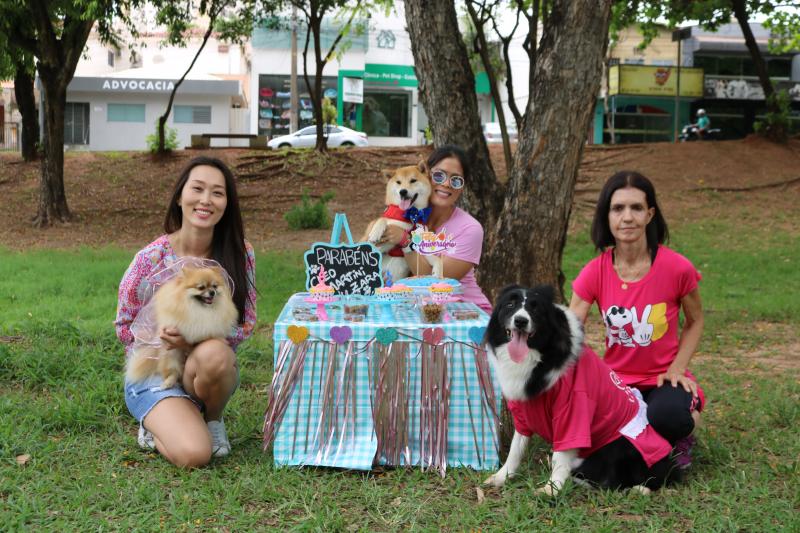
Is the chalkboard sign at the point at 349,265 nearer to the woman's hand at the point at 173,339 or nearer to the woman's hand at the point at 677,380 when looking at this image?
the woman's hand at the point at 173,339

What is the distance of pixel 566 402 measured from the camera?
314 cm

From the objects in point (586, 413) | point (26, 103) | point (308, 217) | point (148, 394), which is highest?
point (26, 103)

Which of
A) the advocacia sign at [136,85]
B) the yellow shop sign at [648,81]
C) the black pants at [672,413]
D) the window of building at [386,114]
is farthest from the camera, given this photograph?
the window of building at [386,114]

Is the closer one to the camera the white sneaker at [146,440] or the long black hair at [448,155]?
the white sneaker at [146,440]

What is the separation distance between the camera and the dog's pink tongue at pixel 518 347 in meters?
3.02

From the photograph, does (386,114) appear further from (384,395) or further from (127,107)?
(384,395)

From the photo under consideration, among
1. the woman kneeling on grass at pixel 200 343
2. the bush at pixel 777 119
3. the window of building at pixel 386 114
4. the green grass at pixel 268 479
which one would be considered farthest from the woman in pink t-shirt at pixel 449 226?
the window of building at pixel 386 114

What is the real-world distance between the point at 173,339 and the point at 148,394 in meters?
0.36

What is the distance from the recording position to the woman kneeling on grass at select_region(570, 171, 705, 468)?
3531 millimetres

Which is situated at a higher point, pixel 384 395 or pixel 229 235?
pixel 229 235

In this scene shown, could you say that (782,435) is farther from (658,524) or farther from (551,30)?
(551,30)

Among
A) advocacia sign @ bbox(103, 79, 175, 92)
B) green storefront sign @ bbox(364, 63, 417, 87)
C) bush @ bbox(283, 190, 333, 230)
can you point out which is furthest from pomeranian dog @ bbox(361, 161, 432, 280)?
green storefront sign @ bbox(364, 63, 417, 87)

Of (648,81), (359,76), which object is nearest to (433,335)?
(648,81)

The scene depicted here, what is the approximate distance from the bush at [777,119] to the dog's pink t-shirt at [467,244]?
15.5m
